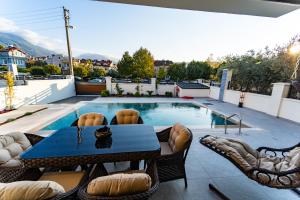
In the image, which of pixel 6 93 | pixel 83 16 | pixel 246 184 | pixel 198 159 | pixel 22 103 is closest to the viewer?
pixel 246 184

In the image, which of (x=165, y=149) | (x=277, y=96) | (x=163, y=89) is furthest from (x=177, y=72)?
(x=165, y=149)

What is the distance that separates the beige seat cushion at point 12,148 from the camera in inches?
63.3

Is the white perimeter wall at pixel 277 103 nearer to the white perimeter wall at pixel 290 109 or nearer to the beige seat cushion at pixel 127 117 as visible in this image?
the white perimeter wall at pixel 290 109

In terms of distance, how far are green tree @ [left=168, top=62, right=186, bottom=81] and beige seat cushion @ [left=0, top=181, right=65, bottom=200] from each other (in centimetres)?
2368

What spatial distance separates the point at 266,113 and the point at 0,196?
8.91 metres

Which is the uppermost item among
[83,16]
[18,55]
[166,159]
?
[83,16]

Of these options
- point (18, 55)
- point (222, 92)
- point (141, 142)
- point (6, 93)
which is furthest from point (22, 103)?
point (18, 55)

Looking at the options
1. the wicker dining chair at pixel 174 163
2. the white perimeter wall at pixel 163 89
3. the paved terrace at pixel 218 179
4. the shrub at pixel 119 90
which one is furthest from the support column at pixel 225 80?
the wicker dining chair at pixel 174 163

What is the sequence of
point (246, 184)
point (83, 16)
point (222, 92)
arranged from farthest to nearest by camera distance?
point (83, 16) < point (222, 92) < point (246, 184)

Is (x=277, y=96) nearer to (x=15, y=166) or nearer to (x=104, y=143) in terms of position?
(x=104, y=143)

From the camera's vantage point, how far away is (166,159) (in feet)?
6.53

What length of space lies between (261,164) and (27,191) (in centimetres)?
258

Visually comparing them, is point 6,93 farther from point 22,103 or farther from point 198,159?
point 198,159

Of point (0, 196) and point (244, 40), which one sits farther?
point (244, 40)
